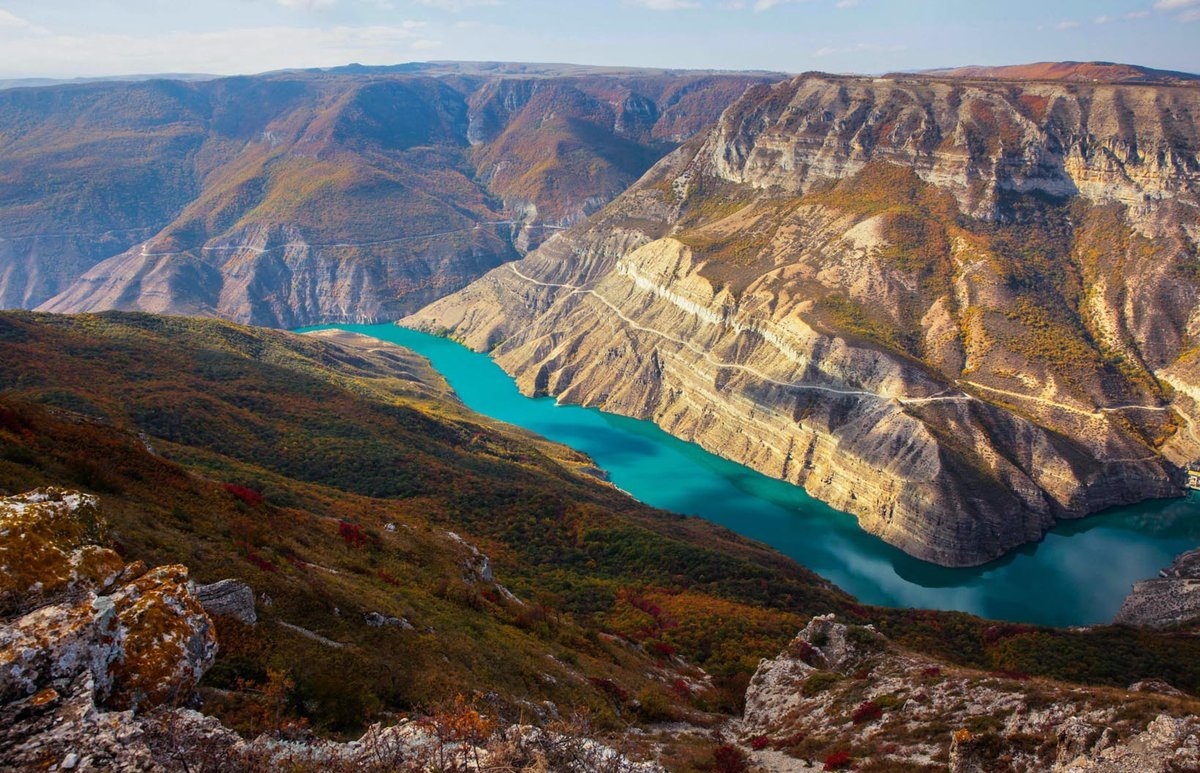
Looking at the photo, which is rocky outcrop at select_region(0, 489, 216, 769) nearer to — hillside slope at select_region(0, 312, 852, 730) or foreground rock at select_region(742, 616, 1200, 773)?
hillside slope at select_region(0, 312, 852, 730)

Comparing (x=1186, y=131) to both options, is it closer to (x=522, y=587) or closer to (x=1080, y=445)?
(x=1080, y=445)

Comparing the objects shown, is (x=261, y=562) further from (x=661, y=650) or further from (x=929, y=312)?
(x=929, y=312)

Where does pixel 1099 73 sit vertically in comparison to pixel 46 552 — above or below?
above

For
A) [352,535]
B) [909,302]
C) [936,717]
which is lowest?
[352,535]

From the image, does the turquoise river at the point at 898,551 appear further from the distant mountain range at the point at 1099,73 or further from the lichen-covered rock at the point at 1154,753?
the distant mountain range at the point at 1099,73

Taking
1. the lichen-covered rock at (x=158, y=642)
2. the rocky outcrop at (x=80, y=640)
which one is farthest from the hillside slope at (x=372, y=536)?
the rocky outcrop at (x=80, y=640)

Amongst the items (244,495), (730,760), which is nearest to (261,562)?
(244,495)

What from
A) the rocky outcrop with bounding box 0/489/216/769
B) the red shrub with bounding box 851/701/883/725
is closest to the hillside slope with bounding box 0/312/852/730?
the rocky outcrop with bounding box 0/489/216/769
